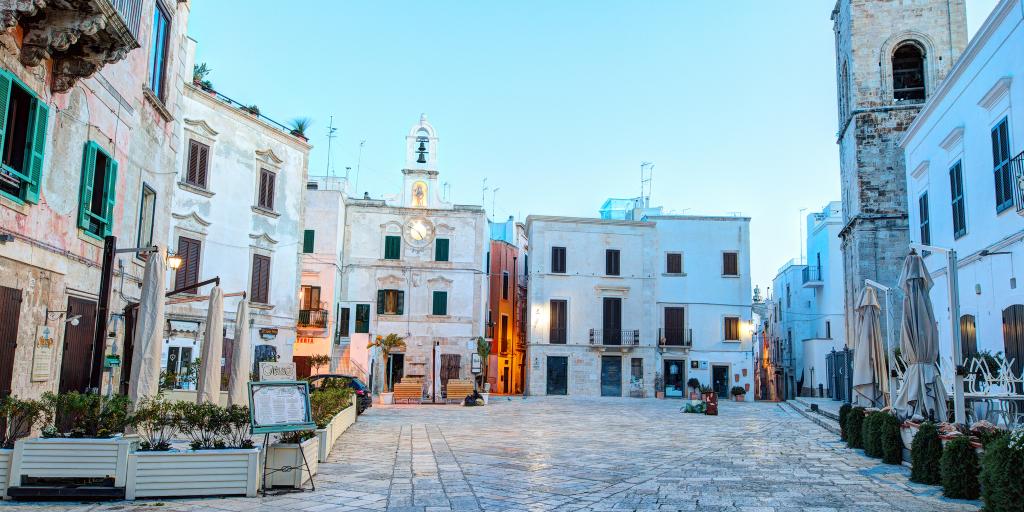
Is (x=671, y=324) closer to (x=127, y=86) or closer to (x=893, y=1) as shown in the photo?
(x=893, y=1)

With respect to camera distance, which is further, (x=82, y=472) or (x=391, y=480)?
(x=391, y=480)

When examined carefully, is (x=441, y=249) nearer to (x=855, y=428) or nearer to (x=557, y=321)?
(x=557, y=321)

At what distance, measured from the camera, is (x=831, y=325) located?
40.2 meters

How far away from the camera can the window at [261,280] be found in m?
25.8

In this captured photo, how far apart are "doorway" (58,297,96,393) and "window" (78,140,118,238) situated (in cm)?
113

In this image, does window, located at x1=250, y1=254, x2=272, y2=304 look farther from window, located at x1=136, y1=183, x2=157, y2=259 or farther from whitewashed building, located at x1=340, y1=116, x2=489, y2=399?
window, located at x1=136, y1=183, x2=157, y2=259

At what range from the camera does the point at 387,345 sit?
34875 millimetres

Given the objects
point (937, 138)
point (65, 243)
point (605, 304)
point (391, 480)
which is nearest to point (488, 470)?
point (391, 480)

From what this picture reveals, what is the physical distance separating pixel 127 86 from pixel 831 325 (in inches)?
1430

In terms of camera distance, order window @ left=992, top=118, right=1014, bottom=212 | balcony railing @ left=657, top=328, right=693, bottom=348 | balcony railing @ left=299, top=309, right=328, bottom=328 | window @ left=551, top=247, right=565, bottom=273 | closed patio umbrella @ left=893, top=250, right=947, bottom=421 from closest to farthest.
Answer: closed patio umbrella @ left=893, top=250, right=947, bottom=421 → window @ left=992, top=118, right=1014, bottom=212 → balcony railing @ left=299, top=309, right=328, bottom=328 → balcony railing @ left=657, top=328, right=693, bottom=348 → window @ left=551, top=247, right=565, bottom=273

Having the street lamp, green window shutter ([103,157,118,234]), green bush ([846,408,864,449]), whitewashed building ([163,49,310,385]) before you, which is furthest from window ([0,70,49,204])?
green bush ([846,408,864,449])

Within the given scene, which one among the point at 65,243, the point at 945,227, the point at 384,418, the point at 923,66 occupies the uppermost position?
the point at 923,66

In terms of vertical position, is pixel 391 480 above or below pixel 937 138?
below

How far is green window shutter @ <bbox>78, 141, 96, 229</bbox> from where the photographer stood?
36.3 ft
